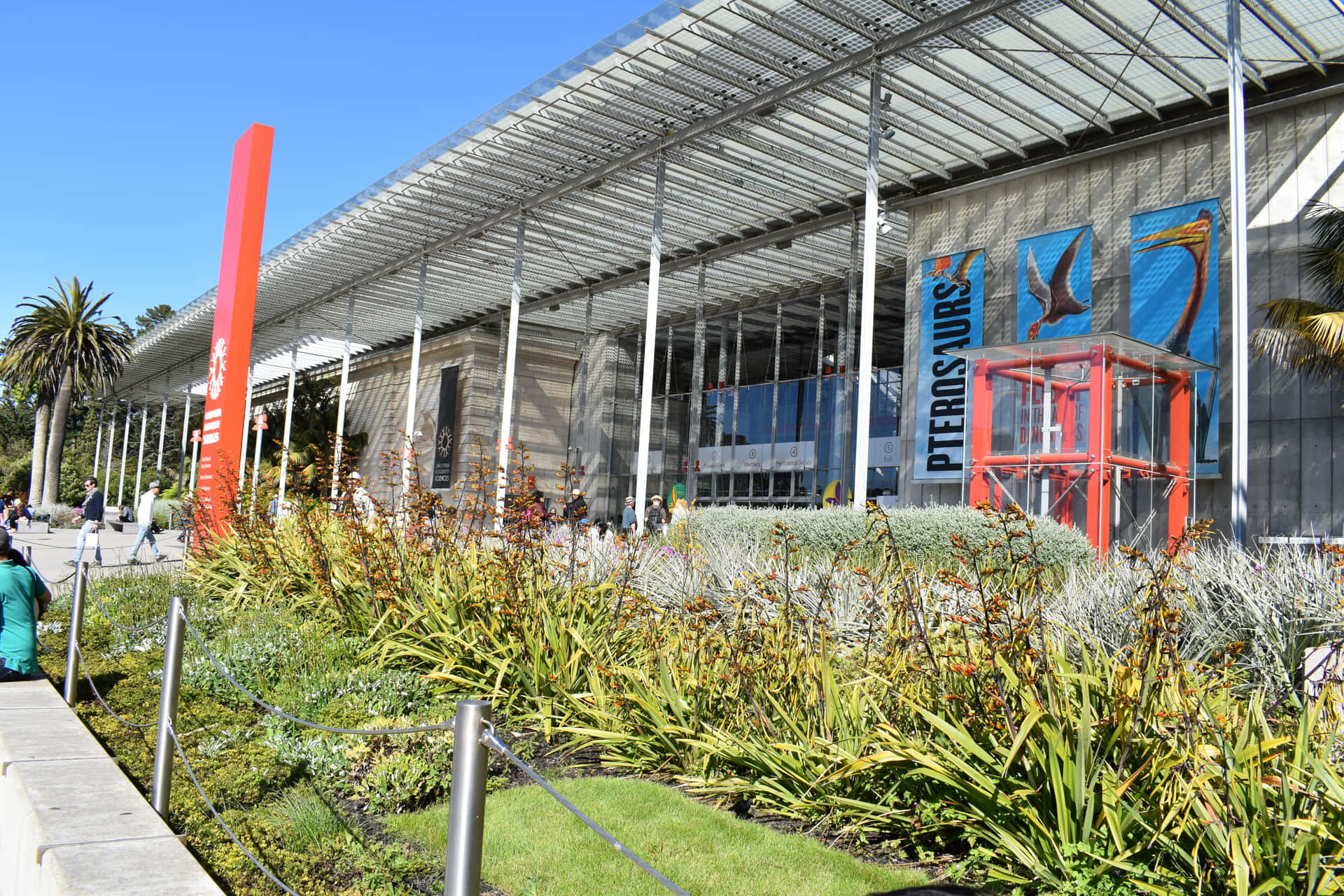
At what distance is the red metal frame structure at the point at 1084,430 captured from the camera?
13.9m

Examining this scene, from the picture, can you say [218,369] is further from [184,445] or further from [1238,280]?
[184,445]

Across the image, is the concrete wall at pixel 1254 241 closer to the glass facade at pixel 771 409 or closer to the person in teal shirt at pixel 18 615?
the glass facade at pixel 771 409

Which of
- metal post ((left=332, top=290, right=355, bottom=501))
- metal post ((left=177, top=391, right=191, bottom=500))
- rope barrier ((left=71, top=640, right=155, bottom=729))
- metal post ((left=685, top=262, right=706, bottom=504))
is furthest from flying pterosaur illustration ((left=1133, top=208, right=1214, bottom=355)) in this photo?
metal post ((left=177, top=391, right=191, bottom=500))

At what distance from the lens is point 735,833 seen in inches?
180

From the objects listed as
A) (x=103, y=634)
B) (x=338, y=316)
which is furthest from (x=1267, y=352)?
(x=338, y=316)

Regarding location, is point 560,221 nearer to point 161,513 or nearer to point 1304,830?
point 1304,830

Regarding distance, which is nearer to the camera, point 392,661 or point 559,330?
point 392,661

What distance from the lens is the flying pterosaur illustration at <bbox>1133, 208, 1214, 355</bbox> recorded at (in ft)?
53.5

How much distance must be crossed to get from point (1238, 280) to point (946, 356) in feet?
24.5

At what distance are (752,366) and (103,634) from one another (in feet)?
77.7

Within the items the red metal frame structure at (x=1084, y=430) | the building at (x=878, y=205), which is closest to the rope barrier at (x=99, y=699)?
the building at (x=878, y=205)

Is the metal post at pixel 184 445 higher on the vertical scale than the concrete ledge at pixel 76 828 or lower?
higher

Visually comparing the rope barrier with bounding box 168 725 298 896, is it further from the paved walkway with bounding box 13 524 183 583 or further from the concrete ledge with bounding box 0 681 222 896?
the paved walkway with bounding box 13 524 183 583

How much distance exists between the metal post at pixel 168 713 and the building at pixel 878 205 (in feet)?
18.4
